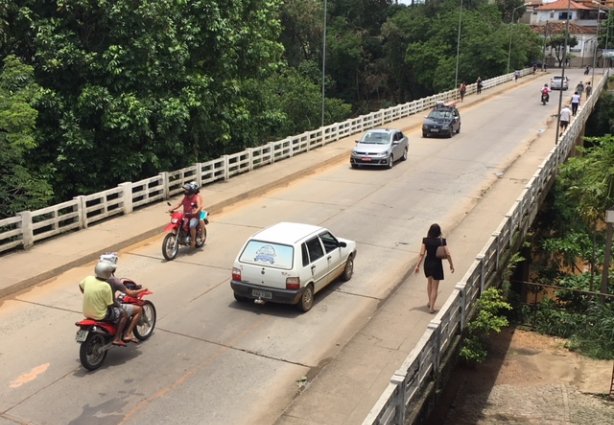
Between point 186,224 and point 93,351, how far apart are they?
5931 millimetres

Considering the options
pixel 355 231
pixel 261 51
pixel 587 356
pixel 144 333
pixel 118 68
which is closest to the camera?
pixel 144 333

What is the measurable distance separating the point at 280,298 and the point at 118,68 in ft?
39.1

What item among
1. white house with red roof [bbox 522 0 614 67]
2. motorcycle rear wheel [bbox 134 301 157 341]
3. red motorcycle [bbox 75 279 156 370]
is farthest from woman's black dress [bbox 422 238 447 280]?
white house with red roof [bbox 522 0 614 67]

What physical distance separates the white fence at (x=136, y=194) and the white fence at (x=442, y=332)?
9927 mm

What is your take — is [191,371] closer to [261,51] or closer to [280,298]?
[280,298]

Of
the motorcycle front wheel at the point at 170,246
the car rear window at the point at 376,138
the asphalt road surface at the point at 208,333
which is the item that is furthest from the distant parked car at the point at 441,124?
the motorcycle front wheel at the point at 170,246

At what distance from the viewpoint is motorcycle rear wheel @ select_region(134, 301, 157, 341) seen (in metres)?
11.0

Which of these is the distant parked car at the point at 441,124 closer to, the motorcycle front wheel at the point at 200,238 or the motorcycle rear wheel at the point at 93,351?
the motorcycle front wheel at the point at 200,238

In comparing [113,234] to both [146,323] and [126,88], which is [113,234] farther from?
[146,323]

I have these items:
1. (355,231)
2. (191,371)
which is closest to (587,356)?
(355,231)

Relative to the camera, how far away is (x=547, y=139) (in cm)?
3444

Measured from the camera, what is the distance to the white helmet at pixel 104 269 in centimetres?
998

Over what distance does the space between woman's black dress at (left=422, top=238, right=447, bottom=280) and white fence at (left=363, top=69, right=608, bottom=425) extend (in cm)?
46

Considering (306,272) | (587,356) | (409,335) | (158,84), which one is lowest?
(587,356)
